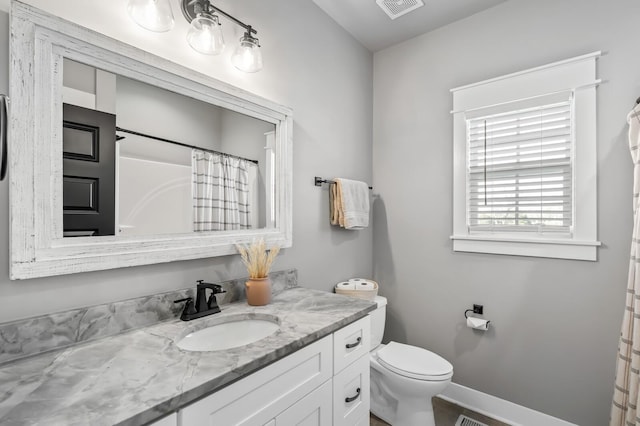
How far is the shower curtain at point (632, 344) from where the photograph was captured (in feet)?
4.53

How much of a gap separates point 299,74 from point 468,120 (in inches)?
46.6

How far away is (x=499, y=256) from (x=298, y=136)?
1498 mm

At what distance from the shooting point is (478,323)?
6.61ft

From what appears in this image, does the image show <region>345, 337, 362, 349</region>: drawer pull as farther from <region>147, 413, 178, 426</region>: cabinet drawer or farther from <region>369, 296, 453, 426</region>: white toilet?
<region>147, 413, 178, 426</region>: cabinet drawer

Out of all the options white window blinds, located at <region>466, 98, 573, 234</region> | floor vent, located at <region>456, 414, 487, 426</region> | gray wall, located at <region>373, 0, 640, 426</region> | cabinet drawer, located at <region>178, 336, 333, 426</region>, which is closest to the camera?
cabinet drawer, located at <region>178, 336, 333, 426</region>

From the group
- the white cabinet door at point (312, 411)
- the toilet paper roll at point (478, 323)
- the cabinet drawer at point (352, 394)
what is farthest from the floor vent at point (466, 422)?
the white cabinet door at point (312, 411)

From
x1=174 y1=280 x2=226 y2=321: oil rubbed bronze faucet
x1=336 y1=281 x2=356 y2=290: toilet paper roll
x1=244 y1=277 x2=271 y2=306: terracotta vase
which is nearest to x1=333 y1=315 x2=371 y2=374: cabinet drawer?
x1=244 y1=277 x2=271 y2=306: terracotta vase

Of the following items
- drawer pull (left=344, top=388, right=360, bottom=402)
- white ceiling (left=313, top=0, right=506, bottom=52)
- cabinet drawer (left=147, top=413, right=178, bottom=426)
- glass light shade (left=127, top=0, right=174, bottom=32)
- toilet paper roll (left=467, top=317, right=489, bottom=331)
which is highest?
white ceiling (left=313, top=0, right=506, bottom=52)

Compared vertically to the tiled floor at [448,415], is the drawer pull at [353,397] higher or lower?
higher

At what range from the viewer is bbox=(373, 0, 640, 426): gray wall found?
168 cm

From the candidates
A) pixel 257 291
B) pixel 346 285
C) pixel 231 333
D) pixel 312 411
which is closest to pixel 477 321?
pixel 346 285

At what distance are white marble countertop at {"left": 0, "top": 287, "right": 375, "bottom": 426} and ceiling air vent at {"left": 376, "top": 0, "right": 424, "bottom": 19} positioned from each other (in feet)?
6.43

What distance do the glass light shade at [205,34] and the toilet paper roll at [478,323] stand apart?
2.11 metres

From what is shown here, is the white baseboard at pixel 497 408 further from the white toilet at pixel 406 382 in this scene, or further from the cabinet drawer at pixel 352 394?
the cabinet drawer at pixel 352 394
